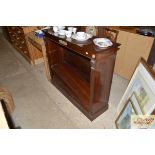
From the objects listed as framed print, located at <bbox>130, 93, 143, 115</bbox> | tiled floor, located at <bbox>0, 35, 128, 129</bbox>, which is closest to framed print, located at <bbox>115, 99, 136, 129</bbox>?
framed print, located at <bbox>130, 93, 143, 115</bbox>

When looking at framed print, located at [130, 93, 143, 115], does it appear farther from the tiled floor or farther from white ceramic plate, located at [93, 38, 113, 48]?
white ceramic plate, located at [93, 38, 113, 48]

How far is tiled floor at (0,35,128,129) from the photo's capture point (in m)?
2.25

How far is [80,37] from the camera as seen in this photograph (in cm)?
198

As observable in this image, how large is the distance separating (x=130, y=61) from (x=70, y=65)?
1.06 meters

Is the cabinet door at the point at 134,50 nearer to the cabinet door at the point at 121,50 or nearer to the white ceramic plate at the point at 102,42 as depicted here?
the cabinet door at the point at 121,50

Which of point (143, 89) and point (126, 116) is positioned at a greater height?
point (143, 89)

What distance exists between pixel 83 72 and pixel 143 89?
3.37ft

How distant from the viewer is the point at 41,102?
2.62m

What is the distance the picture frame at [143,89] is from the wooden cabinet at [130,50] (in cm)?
84

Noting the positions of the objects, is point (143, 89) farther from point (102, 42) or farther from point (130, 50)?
point (130, 50)

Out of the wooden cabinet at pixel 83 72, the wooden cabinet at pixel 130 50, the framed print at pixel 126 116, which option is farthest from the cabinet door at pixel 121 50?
the framed print at pixel 126 116

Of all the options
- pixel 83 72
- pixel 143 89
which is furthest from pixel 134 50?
pixel 143 89

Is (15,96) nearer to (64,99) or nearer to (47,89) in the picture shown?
(47,89)
